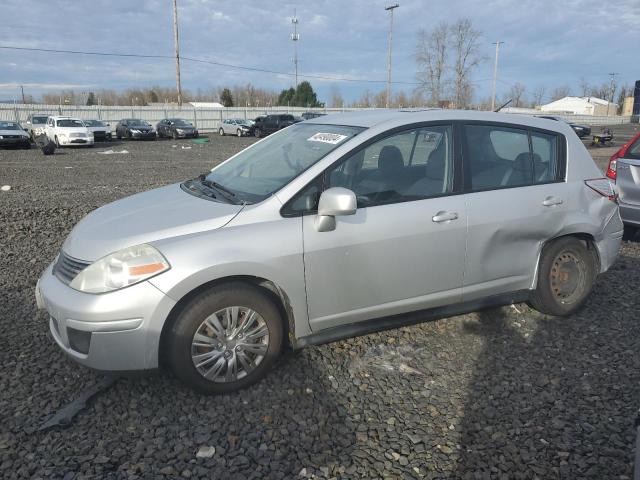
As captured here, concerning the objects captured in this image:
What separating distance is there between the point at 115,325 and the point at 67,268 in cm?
59

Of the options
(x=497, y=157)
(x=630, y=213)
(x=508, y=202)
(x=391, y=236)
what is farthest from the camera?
(x=630, y=213)

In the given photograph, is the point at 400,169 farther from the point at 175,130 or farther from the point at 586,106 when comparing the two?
the point at 586,106

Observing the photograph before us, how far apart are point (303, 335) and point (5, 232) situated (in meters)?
5.49

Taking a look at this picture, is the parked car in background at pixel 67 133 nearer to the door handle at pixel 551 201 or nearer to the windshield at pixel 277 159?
the windshield at pixel 277 159

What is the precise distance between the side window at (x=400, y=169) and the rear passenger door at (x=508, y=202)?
194 millimetres

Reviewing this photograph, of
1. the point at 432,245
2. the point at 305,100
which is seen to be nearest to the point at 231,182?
the point at 432,245

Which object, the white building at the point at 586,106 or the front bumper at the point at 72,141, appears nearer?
the front bumper at the point at 72,141

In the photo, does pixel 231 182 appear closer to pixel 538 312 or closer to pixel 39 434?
pixel 39 434

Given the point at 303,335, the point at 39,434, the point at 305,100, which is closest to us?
the point at 39,434

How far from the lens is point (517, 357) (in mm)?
3748

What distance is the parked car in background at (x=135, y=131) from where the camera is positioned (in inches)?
1255

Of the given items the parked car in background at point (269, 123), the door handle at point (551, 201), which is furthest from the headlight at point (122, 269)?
the parked car in background at point (269, 123)

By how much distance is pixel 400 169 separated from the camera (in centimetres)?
369

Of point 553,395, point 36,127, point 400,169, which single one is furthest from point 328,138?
point 36,127
